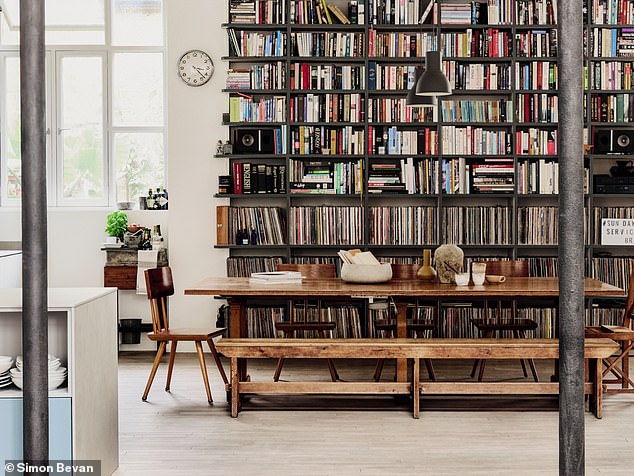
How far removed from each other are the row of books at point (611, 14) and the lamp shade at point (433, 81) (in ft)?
7.44

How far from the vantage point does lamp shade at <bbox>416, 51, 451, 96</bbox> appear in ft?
19.7

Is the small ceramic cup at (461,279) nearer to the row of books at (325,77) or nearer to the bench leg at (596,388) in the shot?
the bench leg at (596,388)

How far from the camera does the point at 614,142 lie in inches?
297

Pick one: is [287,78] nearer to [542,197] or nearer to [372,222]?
[372,222]

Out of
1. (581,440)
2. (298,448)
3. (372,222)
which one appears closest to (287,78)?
(372,222)

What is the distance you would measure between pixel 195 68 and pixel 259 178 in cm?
117

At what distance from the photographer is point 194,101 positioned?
770 cm

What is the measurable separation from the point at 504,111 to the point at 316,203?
1867 mm

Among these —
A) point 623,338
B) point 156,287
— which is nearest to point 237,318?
point 156,287

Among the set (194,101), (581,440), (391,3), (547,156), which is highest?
(391,3)

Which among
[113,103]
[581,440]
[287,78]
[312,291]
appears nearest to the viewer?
[581,440]

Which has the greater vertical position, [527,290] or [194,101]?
[194,101]

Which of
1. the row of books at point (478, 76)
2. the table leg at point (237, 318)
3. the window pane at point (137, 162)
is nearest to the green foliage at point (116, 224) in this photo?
the window pane at point (137, 162)

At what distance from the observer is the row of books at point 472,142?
7.51 metres
